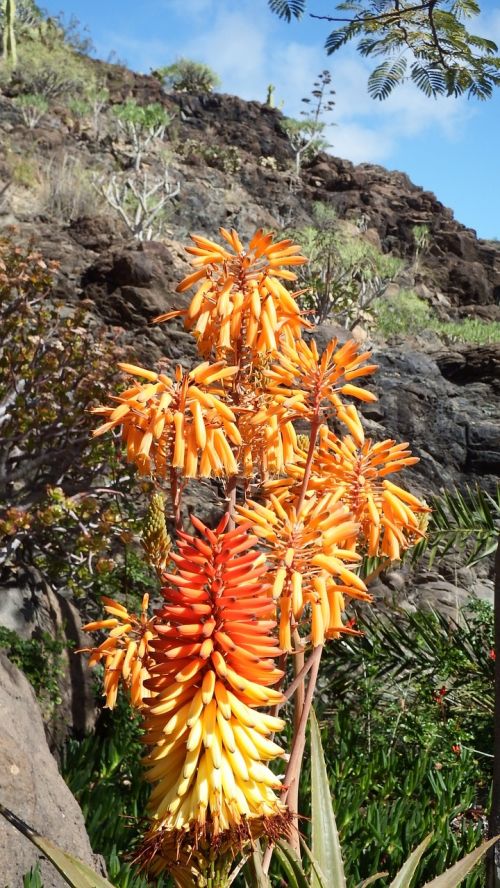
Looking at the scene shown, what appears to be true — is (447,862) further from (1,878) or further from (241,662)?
(241,662)

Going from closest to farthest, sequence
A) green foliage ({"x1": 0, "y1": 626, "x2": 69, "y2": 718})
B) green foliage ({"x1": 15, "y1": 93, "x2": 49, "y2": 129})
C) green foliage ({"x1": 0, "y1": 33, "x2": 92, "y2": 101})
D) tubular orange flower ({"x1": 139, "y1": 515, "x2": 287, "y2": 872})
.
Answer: tubular orange flower ({"x1": 139, "y1": 515, "x2": 287, "y2": 872}) < green foliage ({"x1": 0, "y1": 626, "x2": 69, "y2": 718}) < green foliage ({"x1": 15, "y1": 93, "x2": 49, "y2": 129}) < green foliage ({"x1": 0, "y1": 33, "x2": 92, "y2": 101})

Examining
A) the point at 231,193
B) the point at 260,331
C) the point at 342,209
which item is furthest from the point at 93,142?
the point at 260,331

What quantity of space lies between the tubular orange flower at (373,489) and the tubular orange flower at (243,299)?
1.10ft

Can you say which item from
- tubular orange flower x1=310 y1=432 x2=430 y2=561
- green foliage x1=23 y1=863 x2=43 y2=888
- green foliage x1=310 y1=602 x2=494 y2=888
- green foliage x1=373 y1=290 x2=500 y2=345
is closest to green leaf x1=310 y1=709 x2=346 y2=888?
tubular orange flower x1=310 y1=432 x2=430 y2=561

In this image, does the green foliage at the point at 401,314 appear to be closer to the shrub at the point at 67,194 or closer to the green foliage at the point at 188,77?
the shrub at the point at 67,194

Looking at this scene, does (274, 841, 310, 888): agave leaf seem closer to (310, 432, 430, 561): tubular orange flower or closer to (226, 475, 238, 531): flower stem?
(310, 432, 430, 561): tubular orange flower

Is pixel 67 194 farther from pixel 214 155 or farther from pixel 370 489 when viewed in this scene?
pixel 370 489

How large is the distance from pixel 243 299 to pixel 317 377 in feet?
1.05

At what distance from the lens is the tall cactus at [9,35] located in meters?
22.1

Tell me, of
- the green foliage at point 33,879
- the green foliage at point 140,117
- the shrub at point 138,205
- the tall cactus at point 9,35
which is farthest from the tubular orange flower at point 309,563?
the tall cactus at point 9,35

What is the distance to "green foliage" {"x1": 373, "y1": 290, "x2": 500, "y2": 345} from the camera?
15.7 meters

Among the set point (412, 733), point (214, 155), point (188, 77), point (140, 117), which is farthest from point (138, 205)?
point (188, 77)

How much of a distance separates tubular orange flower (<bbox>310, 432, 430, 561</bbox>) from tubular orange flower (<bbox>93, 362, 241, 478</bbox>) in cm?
26

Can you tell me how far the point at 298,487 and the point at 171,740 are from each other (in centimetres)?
84
